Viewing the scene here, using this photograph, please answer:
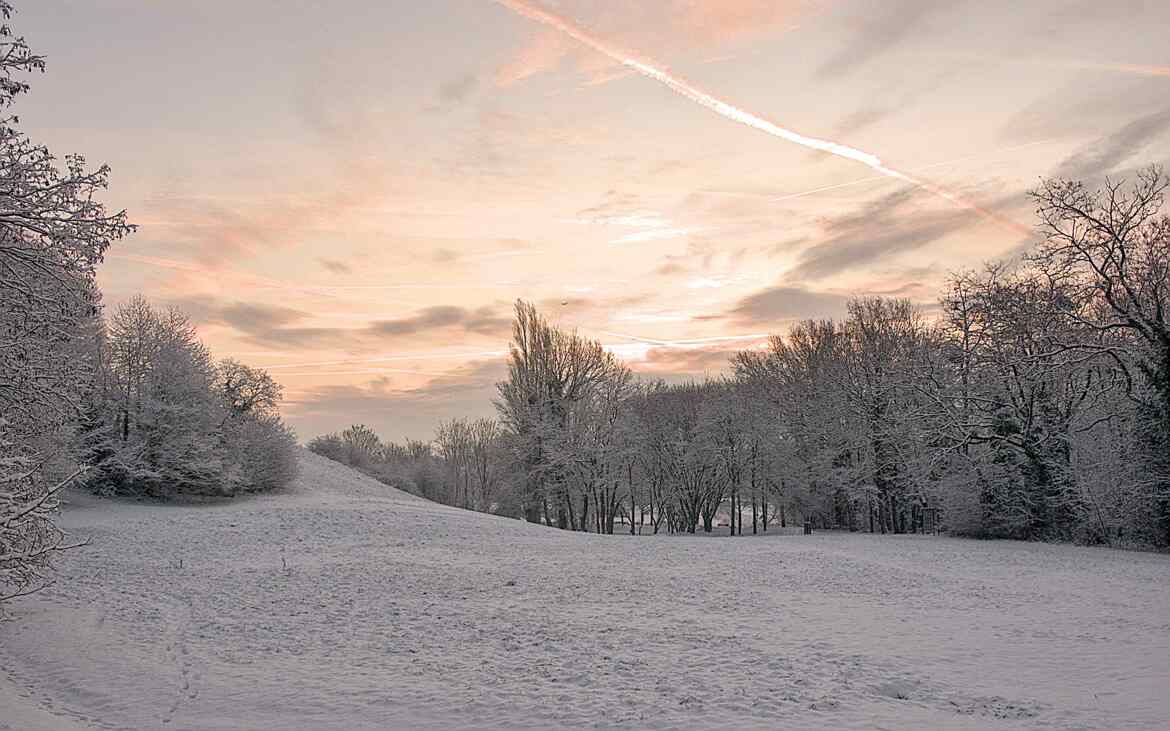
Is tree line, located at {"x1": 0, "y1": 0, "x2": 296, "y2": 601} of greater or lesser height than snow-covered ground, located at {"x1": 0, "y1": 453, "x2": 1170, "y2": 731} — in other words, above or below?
above

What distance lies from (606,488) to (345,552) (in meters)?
27.2

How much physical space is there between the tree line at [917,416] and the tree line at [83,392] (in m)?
17.1

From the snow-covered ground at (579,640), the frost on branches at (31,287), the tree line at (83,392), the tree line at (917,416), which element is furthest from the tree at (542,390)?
the frost on branches at (31,287)

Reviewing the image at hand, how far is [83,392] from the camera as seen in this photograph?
2173 cm

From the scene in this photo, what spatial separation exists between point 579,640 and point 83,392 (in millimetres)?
16964

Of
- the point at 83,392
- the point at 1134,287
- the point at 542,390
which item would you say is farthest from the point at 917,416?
the point at 83,392

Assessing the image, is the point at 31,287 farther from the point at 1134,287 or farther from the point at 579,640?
the point at 1134,287

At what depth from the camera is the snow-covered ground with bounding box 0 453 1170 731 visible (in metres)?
9.78

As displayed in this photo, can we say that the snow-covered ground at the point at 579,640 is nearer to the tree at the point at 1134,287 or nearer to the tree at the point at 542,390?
the tree at the point at 1134,287

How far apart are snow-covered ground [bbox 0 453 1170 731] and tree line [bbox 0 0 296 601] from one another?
2.15 metres

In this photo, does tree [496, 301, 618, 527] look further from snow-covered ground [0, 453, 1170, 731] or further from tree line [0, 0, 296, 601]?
snow-covered ground [0, 453, 1170, 731]

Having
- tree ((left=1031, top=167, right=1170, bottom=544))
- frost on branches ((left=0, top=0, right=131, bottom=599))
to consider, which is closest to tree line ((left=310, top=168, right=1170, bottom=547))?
tree ((left=1031, top=167, right=1170, bottom=544))

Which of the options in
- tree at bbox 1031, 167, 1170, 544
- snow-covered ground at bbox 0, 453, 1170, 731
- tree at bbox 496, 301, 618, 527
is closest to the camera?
snow-covered ground at bbox 0, 453, 1170, 731

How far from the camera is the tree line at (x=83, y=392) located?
1055 cm
